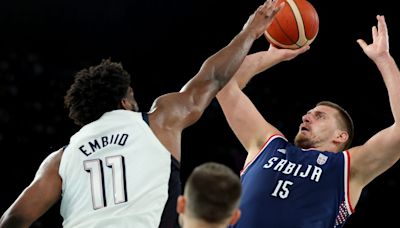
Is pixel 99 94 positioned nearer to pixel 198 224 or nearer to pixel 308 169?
pixel 198 224

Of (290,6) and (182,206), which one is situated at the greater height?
(290,6)

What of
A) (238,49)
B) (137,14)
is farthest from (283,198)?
(137,14)

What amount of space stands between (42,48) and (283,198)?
6.42 m

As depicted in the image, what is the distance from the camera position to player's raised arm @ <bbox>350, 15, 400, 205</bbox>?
404 centimetres

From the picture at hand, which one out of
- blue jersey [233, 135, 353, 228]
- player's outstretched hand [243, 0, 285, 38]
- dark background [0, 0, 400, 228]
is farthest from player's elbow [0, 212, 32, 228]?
dark background [0, 0, 400, 228]

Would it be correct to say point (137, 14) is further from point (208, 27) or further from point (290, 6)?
point (290, 6)

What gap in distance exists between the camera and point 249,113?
4402 millimetres

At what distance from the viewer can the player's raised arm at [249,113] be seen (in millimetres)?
4395

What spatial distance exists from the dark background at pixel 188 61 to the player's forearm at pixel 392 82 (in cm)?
469

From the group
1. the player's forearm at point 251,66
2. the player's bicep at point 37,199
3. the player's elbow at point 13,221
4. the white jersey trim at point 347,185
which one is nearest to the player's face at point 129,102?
the player's bicep at point 37,199

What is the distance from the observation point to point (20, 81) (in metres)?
8.98

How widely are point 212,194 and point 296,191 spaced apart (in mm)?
1825

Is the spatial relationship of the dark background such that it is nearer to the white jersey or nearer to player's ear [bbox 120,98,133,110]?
player's ear [bbox 120,98,133,110]

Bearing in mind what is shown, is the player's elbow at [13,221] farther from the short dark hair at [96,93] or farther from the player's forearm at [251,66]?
the player's forearm at [251,66]
